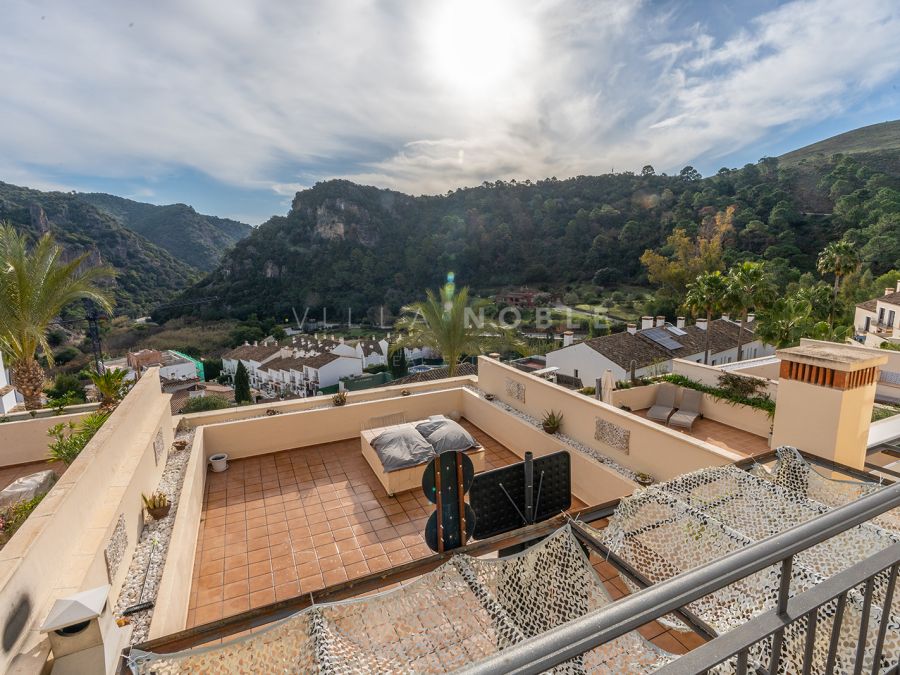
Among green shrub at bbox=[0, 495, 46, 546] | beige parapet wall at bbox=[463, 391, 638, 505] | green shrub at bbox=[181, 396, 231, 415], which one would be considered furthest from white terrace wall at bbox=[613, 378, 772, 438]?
green shrub at bbox=[181, 396, 231, 415]

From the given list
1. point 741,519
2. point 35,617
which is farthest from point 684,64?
point 35,617

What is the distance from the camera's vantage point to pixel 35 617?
2564 mm

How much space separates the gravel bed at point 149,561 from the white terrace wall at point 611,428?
17.8 feet

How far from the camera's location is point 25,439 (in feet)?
23.7

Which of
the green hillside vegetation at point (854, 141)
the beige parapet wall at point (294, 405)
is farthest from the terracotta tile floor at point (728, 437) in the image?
the green hillside vegetation at point (854, 141)

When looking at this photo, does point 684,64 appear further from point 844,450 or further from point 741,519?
point 741,519

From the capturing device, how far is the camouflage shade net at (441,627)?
1.92m

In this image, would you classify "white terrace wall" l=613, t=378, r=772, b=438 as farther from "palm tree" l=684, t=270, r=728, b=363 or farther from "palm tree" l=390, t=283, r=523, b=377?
"palm tree" l=684, t=270, r=728, b=363

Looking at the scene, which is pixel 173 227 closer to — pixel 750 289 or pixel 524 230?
pixel 524 230

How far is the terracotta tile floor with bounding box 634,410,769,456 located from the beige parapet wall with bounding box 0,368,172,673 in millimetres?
8487

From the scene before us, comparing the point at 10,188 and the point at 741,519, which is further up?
the point at 10,188

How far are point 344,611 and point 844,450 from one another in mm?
4532

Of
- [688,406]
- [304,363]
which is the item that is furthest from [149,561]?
[304,363]

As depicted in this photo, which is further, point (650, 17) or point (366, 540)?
point (650, 17)
